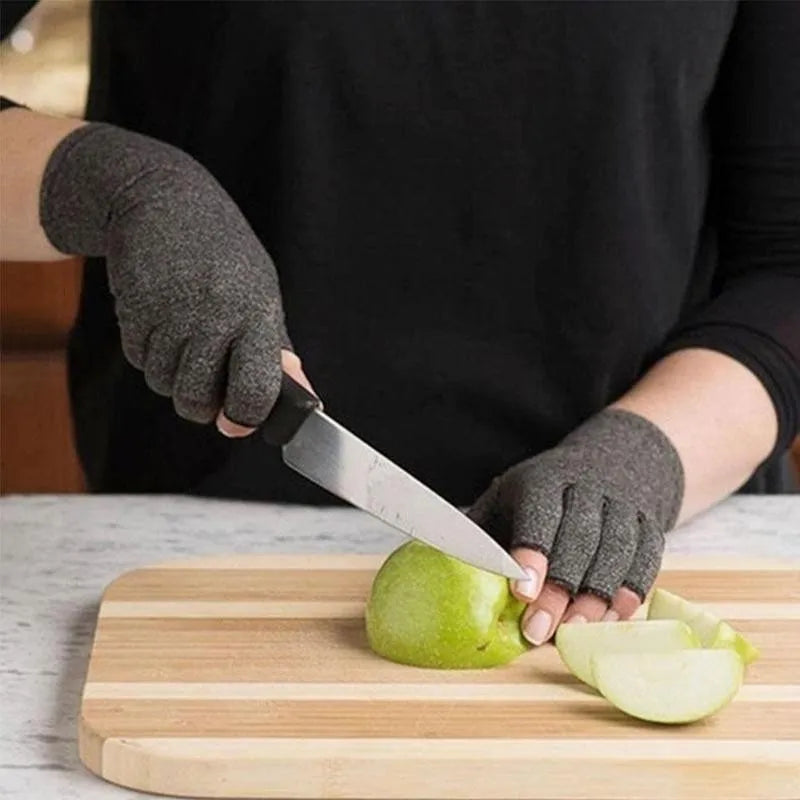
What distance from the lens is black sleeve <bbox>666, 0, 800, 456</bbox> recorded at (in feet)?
4.36

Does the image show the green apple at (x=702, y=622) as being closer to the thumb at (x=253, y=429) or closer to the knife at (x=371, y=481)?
the knife at (x=371, y=481)

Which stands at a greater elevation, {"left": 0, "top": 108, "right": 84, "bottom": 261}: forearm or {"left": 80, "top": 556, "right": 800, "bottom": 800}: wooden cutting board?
{"left": 0, "top": 108, "right": 84, "bottom": 261}: forearm

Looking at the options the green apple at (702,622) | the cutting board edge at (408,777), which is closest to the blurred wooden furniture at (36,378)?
the green apple at (702,622)

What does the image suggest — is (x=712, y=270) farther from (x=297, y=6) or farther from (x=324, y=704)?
(x=324, y=704)

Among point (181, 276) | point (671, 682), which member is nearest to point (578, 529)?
Result: point (671, 682)

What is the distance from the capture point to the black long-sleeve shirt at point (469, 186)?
4.35 feet

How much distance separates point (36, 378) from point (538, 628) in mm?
1073

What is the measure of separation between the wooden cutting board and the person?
0.81 ft

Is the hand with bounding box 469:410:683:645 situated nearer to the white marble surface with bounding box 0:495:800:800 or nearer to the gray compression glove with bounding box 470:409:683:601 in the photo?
the gray compression glove with bounding box 470:409:683:601

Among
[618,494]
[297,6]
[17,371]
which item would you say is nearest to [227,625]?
[618,494]

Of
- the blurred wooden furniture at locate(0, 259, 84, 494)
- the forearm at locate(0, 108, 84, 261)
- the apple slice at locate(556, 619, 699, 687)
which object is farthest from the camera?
the blurred wooden furniture at locate(0, 259, 84, 494)

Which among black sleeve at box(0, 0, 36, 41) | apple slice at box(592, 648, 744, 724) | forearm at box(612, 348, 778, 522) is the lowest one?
forearm at box(612, 348, 778, 522)

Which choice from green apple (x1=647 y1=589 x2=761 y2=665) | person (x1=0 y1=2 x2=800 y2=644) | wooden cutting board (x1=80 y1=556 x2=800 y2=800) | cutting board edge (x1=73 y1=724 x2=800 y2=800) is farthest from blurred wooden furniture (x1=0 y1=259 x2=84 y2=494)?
cutting board edge (x1=73 y1=724 x2=800 y2=800)

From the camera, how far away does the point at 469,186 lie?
1.35 m
